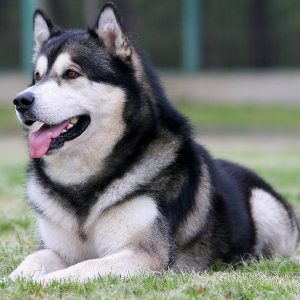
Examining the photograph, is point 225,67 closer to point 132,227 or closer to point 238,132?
point 238,132

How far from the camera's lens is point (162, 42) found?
62.0 feet

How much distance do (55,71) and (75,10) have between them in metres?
16.8

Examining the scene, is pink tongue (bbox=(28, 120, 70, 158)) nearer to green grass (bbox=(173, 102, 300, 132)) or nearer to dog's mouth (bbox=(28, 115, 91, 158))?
dog's mouth (bbox=(28, 115, 91, 158))

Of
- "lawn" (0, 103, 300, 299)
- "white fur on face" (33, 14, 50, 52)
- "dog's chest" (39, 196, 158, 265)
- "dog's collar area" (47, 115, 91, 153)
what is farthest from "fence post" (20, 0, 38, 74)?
"dog's chest" (39, 196, 158, 265)

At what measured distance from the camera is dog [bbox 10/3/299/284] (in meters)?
3.43

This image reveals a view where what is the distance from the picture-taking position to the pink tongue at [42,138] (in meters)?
3.57

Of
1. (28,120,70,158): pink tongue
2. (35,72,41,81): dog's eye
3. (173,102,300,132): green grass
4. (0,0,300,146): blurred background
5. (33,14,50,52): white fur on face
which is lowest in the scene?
(173,102,300,132): green grass

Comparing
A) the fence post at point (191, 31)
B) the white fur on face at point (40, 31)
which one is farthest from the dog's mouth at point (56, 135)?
the fence post at point (191, 31)

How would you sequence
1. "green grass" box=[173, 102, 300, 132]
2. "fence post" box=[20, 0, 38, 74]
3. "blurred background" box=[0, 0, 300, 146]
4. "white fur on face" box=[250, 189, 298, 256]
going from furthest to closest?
"blurred background" box=[0, 0, 300, 146]
"fence post" box=[20, 0, 38, 74]
"green grass" box=[173, 102, 300, 132]
"white fur on face" box=[250, 189, 298, 256]

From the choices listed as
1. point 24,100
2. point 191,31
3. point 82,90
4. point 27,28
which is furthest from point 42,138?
point 191,31

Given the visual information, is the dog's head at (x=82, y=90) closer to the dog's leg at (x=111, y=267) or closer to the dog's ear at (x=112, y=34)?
the dog's ear at (x=112, y=34)

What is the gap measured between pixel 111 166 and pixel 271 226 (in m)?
1.60

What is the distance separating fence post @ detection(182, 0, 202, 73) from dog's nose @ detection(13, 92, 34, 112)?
1591 centimetres

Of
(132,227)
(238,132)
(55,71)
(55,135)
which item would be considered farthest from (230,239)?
(238,132)
